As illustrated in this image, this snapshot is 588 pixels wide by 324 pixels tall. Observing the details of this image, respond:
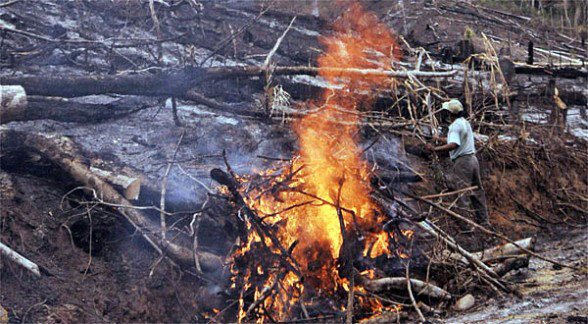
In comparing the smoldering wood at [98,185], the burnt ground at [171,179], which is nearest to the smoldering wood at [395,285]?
the burnt ground at [171,179]

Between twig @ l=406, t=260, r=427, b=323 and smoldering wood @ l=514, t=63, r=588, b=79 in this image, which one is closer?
twig @ l=406, t=260, r=427, b=323

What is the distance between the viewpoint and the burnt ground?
188 inches

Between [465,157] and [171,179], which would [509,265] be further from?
[171,179]

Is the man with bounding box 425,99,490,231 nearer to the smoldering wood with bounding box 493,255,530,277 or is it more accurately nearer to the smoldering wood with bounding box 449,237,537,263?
the smoldering wood with bounding box 449,237,537,263

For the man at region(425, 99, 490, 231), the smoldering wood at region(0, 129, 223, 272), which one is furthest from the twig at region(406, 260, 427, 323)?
the man at region(425, 99, 490, 231)

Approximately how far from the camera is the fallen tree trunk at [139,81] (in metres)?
5.89

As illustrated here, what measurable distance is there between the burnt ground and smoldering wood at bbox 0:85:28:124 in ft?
1.54

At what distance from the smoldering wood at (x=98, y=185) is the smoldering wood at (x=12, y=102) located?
0.62ft

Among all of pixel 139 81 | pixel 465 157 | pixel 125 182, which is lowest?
pixel 465 157

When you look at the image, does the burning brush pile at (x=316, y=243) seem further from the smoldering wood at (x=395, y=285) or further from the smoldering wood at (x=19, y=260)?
the smoldering wood at (x=19, y=260)

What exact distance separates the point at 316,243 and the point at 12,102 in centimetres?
336

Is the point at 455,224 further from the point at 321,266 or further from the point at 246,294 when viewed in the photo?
the point at 246,294

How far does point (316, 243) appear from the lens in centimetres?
495

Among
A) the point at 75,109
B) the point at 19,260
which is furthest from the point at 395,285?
the point at 75,109
